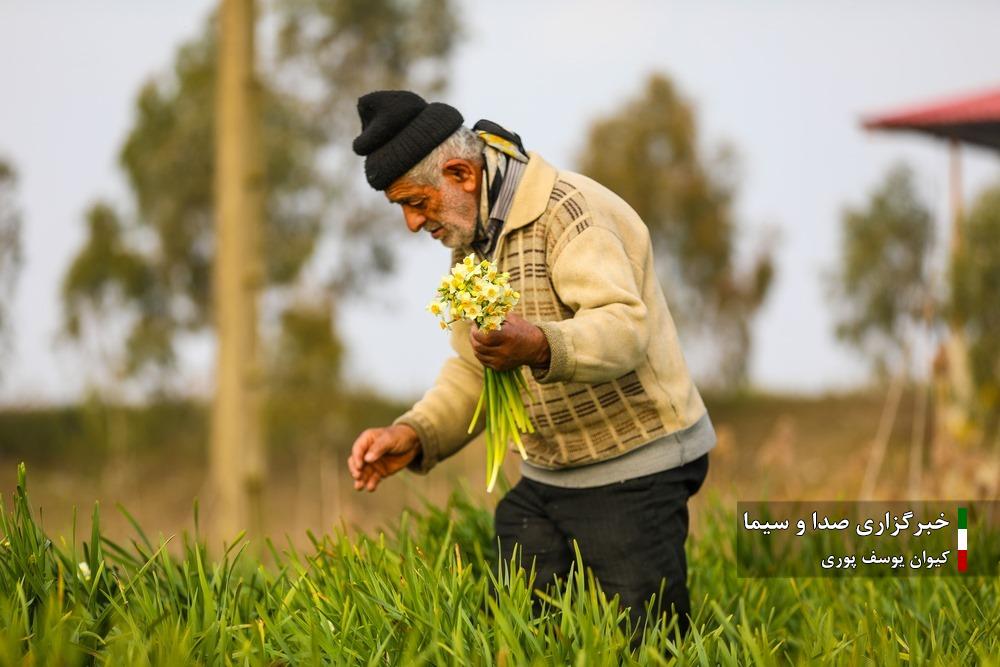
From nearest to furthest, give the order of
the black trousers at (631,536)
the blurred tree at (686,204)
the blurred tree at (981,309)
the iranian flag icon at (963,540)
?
the black trousers at (631,536), the iranian flag icon at (963,540), the blurred tree at (981,309), the blurred tree at (686,204)

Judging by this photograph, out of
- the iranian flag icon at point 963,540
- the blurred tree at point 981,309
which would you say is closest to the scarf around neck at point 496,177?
→ the iranian flag icon at point 963,540

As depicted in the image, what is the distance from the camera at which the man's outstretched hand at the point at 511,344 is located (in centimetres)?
277

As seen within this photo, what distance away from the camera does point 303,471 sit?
13977 millimetres

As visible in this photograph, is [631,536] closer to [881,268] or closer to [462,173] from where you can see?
[462,173]

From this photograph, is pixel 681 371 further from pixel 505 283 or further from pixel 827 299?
pixel 827 299

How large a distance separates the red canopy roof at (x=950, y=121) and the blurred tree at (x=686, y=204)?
3431 millimetres

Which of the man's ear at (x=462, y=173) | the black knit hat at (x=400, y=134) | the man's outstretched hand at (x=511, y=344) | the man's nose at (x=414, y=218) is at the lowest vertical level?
the man's outstretched hand at (x=511, y=344)

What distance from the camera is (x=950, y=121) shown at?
11477 millimetres

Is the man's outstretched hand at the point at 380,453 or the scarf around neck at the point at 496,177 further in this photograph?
the man's outstretched hand at the point at 380,453

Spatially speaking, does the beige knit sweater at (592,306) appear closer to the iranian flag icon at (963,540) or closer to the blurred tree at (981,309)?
the iranian flag icon at (963,540)

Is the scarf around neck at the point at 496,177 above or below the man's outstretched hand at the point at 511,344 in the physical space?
above

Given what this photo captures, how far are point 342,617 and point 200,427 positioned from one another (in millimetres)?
13205

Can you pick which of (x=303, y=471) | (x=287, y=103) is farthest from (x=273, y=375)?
(x=287, y=103)

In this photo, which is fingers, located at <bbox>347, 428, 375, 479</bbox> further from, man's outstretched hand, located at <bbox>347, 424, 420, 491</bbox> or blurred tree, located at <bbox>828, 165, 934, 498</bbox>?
blurred tree, located at <bbox>828, 165, 934, 498</bbox>
